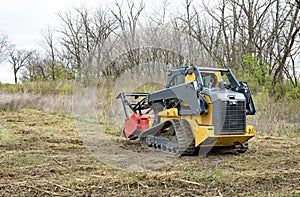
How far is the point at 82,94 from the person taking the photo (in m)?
15.3

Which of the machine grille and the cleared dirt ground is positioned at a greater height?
the machine grille

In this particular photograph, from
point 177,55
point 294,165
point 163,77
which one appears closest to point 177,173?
point 294,165

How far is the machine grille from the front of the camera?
258 inches

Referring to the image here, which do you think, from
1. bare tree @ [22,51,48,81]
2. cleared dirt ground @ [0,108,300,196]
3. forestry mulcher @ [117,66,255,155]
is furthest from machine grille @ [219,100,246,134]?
bare tree @ [22,51,48,81]

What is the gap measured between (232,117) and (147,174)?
85.3 inches

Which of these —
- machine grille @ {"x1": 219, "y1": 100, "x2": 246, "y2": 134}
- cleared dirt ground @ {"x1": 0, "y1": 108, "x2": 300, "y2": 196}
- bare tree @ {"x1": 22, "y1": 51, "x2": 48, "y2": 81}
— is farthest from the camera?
bare tree @ {"x1": 22, "y1": 51, "x2": 48, "y2": 81}

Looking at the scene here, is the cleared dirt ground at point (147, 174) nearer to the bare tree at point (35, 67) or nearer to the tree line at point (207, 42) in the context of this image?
the tree line at point (207, 42)

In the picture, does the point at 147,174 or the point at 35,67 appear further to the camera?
the point at 35,67

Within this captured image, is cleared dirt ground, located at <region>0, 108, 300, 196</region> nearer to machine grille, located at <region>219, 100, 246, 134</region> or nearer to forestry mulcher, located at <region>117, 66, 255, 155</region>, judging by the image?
forestry mulcher, located at <region>117, 66, 255, 155</region>

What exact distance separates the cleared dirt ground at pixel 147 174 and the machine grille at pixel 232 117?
54 centimetres

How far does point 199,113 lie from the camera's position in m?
6.61

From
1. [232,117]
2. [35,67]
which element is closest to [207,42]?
[232,117]

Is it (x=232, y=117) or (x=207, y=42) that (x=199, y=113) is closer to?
(x=232, y=117)

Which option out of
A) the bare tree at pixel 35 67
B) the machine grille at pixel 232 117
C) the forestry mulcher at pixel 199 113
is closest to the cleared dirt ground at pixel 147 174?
the forestry mulcher at pixel 199 113
